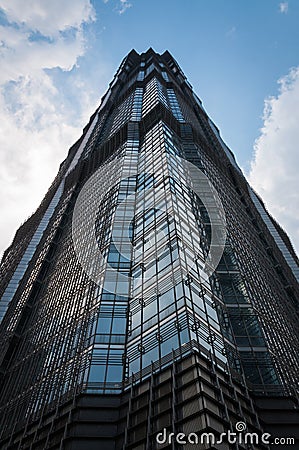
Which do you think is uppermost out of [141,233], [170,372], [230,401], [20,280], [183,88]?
[183,88]

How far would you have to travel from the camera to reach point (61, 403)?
18906mm

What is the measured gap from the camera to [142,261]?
2611 centimetres

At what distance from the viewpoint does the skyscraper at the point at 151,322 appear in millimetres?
15781

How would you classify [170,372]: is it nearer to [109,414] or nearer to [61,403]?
[109,414]

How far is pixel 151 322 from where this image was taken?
68.7 feet

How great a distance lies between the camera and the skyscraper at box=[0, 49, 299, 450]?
15781 millimetres

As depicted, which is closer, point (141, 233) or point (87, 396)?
point (87, 396)

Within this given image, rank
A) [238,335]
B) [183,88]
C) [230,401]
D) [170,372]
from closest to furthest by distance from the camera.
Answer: [230,401], [170,372], [238,335], [183,88]


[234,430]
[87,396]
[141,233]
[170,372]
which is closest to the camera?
[234,430]

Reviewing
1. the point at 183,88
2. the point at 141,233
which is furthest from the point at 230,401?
the point at 183,88

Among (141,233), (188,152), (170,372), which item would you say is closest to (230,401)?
(170,372)

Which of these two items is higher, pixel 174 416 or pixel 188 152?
pixel 188 152

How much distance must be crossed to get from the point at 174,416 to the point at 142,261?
42.1ft

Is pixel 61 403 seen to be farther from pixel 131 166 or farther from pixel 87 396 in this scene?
pixel 131 166
